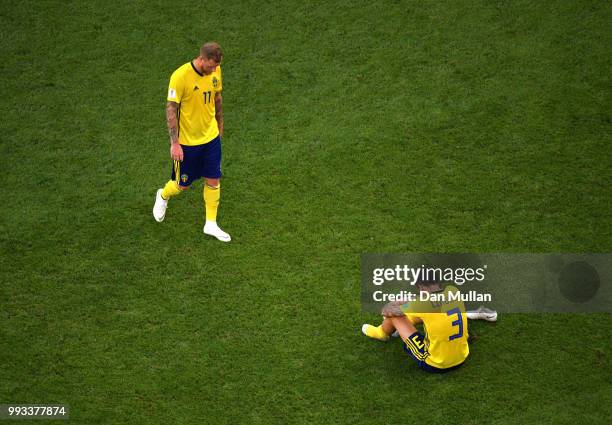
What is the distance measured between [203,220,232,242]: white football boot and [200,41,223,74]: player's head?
167 centimetres

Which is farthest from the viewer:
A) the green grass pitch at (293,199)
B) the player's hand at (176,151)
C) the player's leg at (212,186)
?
the player's leg at (212,186)

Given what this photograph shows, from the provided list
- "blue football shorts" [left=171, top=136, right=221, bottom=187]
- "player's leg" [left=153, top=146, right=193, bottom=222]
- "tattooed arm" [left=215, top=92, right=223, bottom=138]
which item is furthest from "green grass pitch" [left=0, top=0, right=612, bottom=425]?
"tattooed arm" [left=215, top=92, right=223, bottom=138]

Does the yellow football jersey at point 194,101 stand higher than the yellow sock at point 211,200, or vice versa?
the yellow football jersey at point 194,101

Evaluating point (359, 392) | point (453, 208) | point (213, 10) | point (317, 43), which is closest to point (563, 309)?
point (453, 208)

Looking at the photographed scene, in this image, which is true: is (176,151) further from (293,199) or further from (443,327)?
(443,327)

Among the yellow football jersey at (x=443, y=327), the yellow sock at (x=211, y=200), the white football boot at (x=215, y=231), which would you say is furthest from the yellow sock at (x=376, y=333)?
the yellow sock at (x=211, y=200)

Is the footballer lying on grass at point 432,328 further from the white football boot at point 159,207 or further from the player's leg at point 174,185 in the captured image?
the white football boot at point 159,207

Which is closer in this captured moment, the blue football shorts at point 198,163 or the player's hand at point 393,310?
the player's hand at point 393,310

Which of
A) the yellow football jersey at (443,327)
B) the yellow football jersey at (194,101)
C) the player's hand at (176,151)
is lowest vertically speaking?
the yellow football jersey at (443,327)

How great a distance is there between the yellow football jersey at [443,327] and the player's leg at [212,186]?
225 centimetres

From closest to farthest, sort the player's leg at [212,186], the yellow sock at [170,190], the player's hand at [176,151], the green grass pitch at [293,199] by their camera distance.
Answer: the green grass pitch at [293,199] → the player's hand at [176,151] → the player's leg at [212,186] → the yellow sock at [170,190]

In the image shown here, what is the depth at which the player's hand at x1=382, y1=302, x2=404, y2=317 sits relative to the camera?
22.8 feet

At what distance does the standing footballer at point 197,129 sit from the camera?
732cm

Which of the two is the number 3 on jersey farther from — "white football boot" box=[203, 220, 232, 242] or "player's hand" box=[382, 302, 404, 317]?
"white football boot" box=[203, 220, 232, 242]
